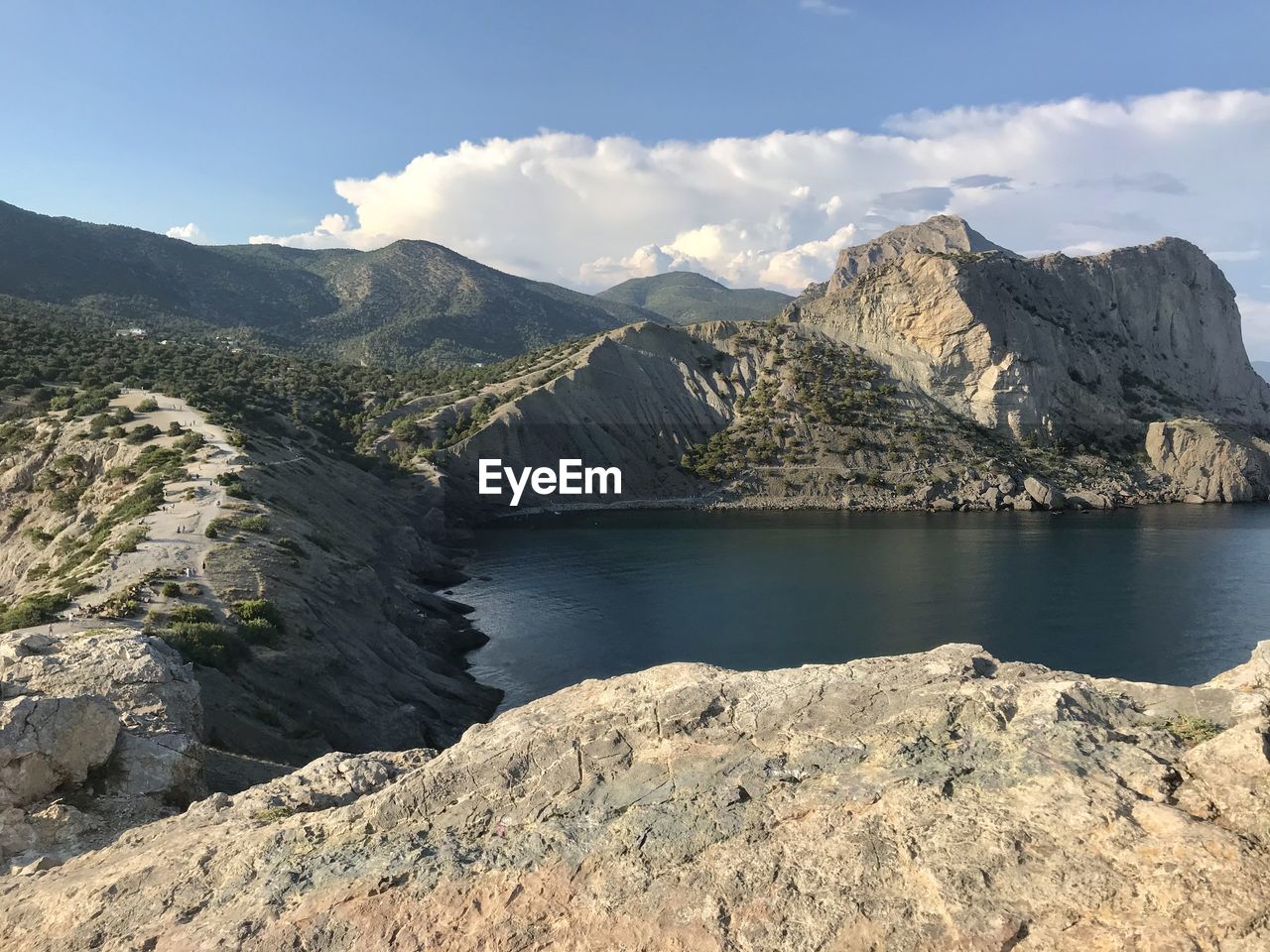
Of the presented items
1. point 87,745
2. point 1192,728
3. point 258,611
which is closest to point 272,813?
point 87,745

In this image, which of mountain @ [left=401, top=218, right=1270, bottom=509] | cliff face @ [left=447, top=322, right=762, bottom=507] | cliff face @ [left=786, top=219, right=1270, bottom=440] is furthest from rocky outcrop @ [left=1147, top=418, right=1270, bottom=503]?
cliff face @ [left=447, top=322, right=762, bottom=507]

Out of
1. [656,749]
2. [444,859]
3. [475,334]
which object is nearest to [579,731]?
[656,749]

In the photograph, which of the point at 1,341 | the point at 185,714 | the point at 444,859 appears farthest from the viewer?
the point at 1,341

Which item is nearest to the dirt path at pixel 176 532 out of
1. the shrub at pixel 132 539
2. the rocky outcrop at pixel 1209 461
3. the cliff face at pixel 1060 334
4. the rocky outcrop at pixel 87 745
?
the shrub at pixel 132 539

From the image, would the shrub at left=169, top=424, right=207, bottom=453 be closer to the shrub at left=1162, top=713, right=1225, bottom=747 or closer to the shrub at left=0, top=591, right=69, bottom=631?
the shrub at left=0, top=591, right=69, bottom=631

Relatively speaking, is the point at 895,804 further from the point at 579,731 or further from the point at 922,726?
the point at 579,731

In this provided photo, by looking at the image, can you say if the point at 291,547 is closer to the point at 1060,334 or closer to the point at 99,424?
the point at 99,424

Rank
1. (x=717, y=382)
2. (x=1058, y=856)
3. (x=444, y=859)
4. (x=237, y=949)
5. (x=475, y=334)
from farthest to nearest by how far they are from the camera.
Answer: (x=475, y=334) → (x=717, y=382) → (x=444, y=859) → (x=237, y=949) → (x=1058, y=856)
